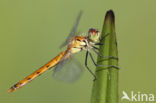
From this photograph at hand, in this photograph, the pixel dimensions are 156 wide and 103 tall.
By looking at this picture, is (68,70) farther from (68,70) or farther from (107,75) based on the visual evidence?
(107,75)

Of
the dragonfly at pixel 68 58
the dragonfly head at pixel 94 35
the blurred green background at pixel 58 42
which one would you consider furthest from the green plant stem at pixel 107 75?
the blurred green background at pixel 58 42

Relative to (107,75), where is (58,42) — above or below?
above

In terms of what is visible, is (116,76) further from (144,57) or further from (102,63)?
(144,57)

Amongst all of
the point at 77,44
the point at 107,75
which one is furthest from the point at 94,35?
the point at 107,75

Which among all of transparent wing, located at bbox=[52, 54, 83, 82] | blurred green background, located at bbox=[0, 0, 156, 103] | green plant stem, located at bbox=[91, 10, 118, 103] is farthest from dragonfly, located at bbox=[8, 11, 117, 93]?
green plant stem, located at bbox=[91, 10, 118, 103]

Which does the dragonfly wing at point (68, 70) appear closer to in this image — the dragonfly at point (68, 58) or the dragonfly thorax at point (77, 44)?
the dragonfly at point (68, 58)
